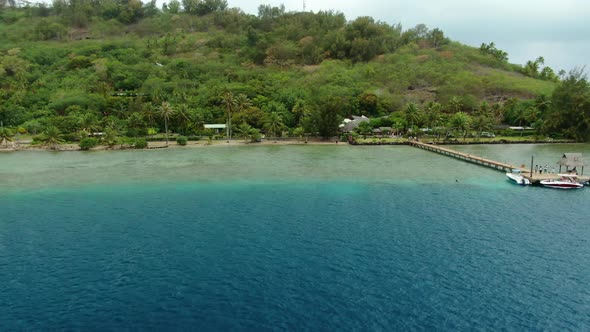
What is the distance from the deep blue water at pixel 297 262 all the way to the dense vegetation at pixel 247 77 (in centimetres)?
4961

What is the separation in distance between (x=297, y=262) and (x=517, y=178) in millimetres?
33972

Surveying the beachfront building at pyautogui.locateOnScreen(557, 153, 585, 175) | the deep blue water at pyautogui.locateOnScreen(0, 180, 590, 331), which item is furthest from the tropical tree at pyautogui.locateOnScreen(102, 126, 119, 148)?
the beachfront building at pyautogui.locateOnScreen(557, 153, 585, 175)

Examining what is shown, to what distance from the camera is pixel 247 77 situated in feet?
429

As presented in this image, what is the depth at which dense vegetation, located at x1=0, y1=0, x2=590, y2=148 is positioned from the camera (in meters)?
90.6

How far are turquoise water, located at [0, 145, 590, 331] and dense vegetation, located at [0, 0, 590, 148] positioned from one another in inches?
1710

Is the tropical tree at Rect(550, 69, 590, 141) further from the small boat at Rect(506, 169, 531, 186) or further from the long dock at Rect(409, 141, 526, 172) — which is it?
the small boat at Rect(506, 169, 531, 186)

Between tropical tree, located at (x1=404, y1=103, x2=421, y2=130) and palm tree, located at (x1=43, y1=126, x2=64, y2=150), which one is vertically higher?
tropical tree, located at (x1=404, y1=103, x2=421, y2=130)

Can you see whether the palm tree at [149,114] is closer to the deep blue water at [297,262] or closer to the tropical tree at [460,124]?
the deep blue water at [297,262]

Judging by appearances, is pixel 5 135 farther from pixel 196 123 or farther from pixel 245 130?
pixel 245 130

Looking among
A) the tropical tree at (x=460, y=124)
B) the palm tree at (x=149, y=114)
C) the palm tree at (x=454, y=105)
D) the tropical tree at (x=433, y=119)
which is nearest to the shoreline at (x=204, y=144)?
the tropical tree at (x=460, y=124)

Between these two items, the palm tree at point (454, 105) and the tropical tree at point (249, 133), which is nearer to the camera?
the tropical tree at point (249, 133)

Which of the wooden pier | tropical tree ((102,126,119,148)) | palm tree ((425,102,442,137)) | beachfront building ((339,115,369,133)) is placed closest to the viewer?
the wooden pier

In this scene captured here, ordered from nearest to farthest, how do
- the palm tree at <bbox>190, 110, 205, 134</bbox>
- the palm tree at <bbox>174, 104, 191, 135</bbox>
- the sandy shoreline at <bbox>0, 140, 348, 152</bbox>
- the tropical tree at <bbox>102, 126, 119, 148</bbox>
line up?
1. the tropical tree at <bbox>102, 126, 119, 148</bbox>
2. the sandy shoreline at <bbox>0, 140, 348, 152</bbox>
3. the palm tree at <bbox>174, 104, 191, 135</bbox>
4. the palm tree at <bbox>190, 110, 205, 134</bbox>

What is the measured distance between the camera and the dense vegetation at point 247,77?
9062 cm
